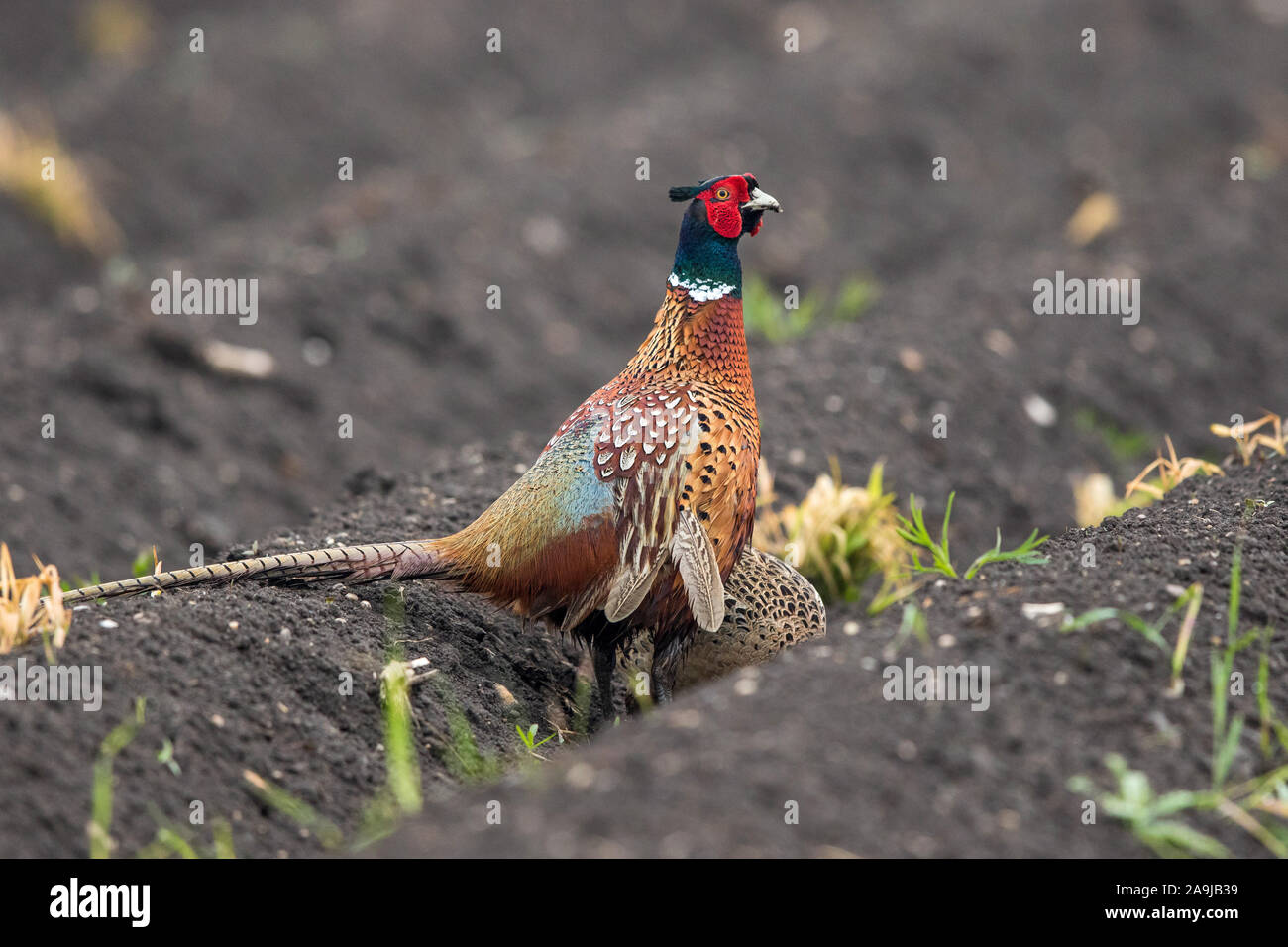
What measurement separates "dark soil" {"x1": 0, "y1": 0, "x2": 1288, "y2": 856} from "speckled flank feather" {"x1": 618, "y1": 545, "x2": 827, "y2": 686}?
380mm

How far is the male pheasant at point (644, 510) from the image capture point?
12.9 ft

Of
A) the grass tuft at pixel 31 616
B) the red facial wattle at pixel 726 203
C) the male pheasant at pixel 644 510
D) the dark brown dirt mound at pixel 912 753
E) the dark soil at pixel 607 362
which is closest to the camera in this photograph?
the dark brown dirt mound at pixel 912 753

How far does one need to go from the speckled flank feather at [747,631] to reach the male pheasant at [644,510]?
0.14 m

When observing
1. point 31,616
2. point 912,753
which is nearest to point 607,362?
point 31,616

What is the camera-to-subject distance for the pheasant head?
416 cm

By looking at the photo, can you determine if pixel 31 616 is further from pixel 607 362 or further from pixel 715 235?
pixel 607 362

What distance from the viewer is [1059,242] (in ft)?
31.2

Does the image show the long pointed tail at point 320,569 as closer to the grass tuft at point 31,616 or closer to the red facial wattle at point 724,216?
the grass tuft at point 31,616

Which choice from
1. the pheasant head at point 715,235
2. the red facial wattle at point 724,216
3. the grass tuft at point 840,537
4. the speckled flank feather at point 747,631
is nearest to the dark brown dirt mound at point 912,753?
the speckled flank feather at point 747,631

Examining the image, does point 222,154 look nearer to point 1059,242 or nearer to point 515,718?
point 1059,242

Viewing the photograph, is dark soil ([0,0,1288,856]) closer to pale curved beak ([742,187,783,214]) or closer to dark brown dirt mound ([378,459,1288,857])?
dark brown dirt mound ([378,459,1288,857])

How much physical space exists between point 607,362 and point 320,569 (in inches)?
200

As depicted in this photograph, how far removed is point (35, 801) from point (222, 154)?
9697 mm

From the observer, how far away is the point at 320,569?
4078mm
